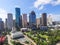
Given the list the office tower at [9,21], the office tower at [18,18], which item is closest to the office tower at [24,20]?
the office tower at [18,18]

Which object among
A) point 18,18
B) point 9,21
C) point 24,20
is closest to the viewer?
point 9,21

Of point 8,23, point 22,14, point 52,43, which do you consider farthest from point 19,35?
point 22,14

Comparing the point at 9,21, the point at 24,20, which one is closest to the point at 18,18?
the point at 24,20

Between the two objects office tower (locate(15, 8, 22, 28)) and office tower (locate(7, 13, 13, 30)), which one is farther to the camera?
office tower (locate(15, 8, 22, 28))

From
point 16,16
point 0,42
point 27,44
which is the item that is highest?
point 16,16

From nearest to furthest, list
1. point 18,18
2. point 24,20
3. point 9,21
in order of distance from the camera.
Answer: point 9,21 → point 18,18 → point 24,20

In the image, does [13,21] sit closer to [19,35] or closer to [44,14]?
[44,14]

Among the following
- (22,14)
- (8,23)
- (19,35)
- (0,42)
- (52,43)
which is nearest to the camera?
(0,42)

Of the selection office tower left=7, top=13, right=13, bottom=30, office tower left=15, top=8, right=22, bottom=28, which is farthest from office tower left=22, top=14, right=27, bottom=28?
office tower left=7, top=13, right=13, bottom=30

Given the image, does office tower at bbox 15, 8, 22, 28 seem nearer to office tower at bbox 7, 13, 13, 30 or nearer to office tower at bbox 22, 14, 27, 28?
office tower at bbox 22, 14, 27, 28

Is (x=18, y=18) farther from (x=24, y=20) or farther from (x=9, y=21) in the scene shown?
(x=9, y=21)

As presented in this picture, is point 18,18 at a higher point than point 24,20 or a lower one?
higher
